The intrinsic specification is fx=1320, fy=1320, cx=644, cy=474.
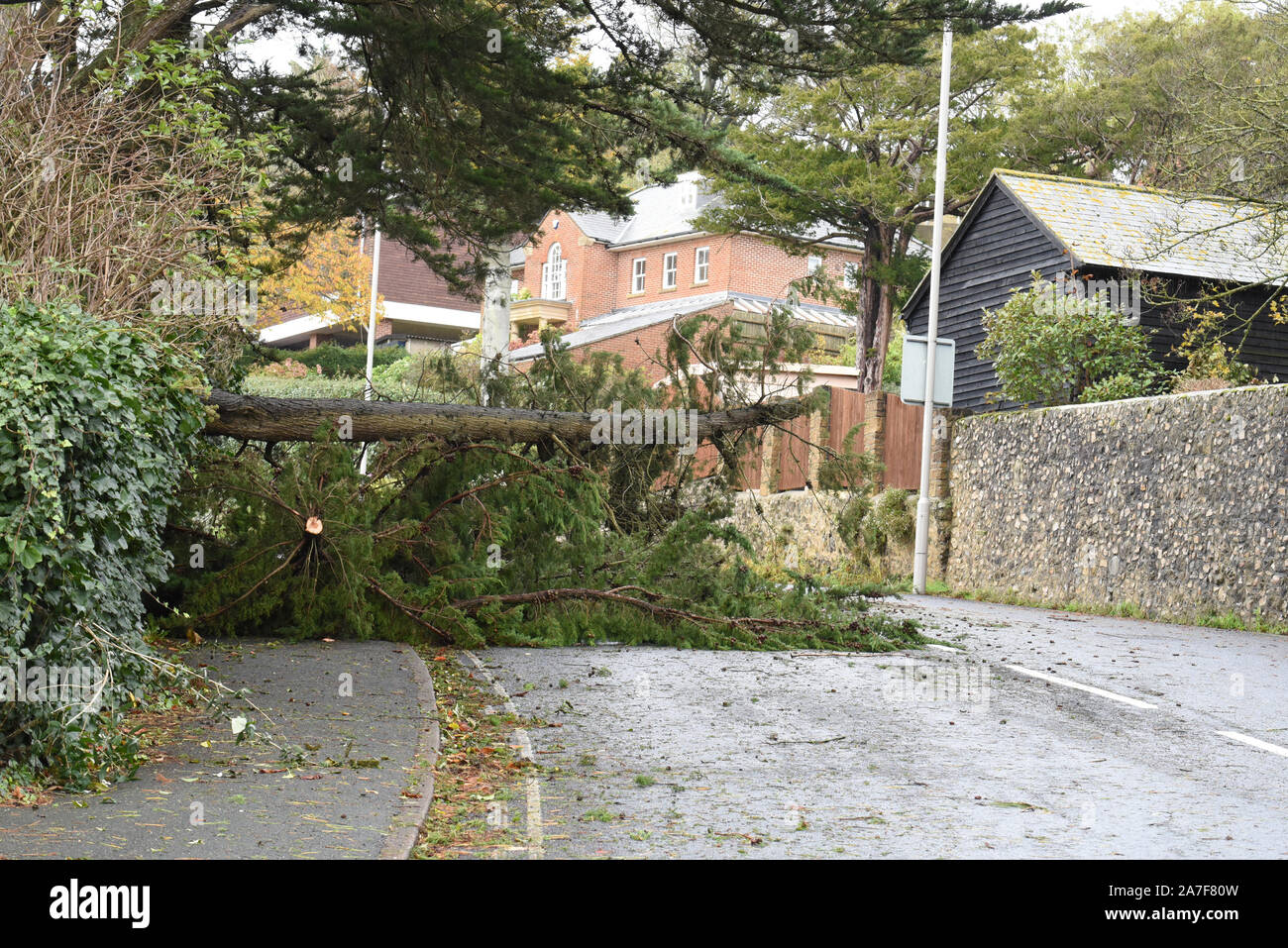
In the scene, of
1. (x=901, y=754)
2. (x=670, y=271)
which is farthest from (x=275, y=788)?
(x=670, y=271)

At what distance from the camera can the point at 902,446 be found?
87.3 ft

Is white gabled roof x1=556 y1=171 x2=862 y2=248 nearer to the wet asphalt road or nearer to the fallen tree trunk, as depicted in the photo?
the fallen tree trunk

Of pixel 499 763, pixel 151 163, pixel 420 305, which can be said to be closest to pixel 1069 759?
pixel 499 763

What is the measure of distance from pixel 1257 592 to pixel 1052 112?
78.8 feet

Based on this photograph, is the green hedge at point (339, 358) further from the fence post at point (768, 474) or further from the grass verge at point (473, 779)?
the grass verge at point (473, 779)

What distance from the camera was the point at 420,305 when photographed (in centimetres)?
6675

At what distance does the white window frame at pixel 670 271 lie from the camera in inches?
2084

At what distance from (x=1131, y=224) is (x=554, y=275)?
3359 cm

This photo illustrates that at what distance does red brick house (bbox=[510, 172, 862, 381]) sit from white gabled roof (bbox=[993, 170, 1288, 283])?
719 inches

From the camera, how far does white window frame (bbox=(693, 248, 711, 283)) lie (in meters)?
51.4

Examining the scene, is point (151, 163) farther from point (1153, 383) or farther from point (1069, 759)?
point (1153, 383)
